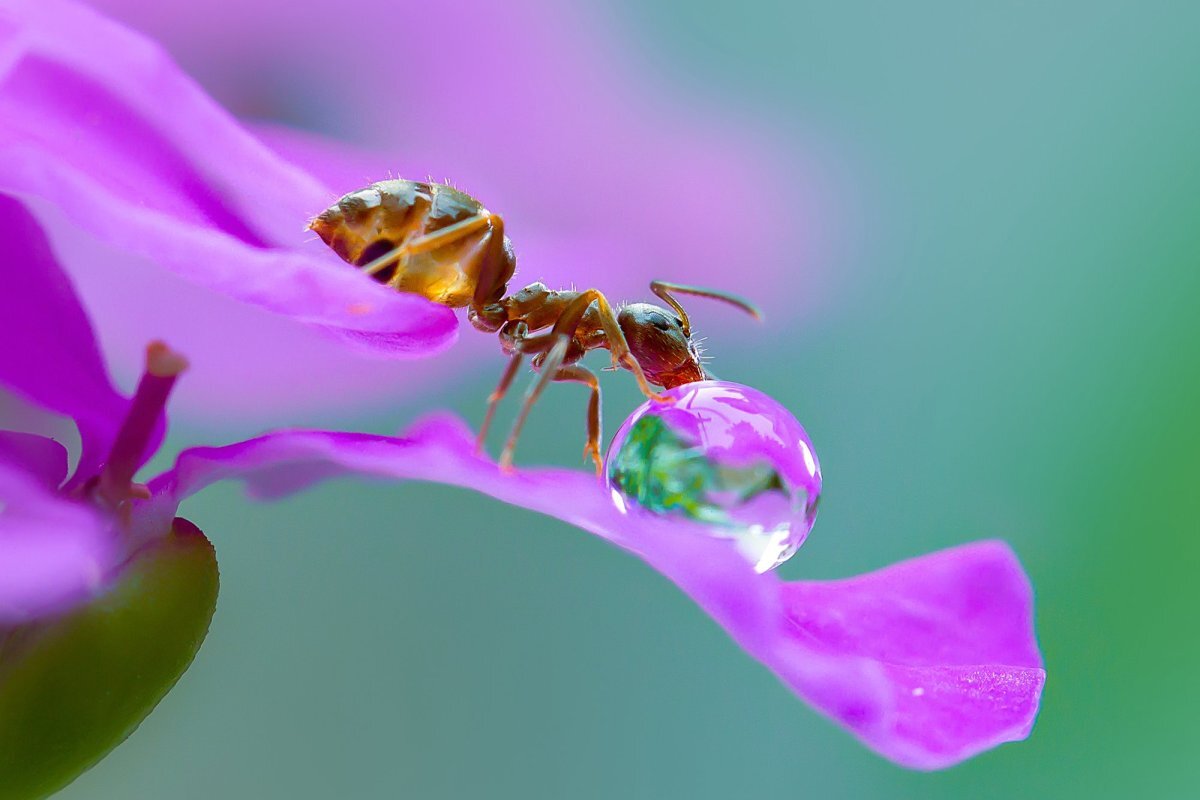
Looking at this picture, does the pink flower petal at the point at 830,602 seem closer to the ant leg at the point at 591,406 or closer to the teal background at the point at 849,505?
the ant leg at the point at 591,406

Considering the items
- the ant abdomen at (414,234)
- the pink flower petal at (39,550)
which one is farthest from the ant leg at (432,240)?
the pink flower petal at (39,550)

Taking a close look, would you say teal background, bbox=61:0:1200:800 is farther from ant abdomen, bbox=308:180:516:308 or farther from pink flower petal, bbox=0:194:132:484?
pink flower petal, bbox=0:194:132:484

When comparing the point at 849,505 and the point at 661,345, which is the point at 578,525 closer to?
the point at 661,345

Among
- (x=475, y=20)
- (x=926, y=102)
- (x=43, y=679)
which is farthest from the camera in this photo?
(x=926, y=102)

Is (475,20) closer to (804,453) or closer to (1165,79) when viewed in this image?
(1165,79)

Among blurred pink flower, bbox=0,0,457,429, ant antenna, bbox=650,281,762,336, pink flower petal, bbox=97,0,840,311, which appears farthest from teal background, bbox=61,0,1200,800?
blurred pink flower, bbox=0,0,457,429

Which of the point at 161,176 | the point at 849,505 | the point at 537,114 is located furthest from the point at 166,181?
the point at 849,505

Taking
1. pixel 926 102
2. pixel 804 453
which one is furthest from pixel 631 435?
pixel 926 102
